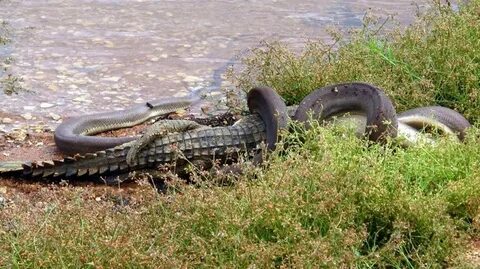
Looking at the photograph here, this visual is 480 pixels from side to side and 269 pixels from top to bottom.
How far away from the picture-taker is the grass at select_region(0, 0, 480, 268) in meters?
3.81

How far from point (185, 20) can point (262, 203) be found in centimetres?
716

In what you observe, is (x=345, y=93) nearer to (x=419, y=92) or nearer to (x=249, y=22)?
(x=419, y=92)

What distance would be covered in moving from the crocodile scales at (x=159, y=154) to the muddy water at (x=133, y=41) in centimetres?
141

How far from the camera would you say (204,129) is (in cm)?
645

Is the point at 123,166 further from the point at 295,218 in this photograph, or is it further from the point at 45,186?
the point at 295,218

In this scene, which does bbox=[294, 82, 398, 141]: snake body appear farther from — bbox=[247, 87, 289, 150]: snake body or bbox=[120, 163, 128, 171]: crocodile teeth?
bbox=[120, 163, 128, 171]: crocodile teeth

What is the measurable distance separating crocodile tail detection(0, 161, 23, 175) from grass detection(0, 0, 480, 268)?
5.27 feet

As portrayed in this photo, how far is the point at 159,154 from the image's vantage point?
246 inches

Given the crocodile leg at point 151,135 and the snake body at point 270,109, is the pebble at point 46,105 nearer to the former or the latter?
the crocodile leg at point 151,135

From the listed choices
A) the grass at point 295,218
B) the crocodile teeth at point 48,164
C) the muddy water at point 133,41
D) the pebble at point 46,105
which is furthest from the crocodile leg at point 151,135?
the pebble at point 46,105

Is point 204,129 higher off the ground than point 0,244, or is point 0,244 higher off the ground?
point 0,244

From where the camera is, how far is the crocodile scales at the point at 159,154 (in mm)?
6207

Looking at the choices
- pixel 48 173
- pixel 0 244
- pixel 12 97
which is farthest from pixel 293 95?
pixel 0 244

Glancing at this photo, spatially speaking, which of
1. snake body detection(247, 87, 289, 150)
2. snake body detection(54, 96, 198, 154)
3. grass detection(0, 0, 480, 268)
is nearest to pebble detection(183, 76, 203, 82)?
snake body detection(54, 96, 198, 154)
